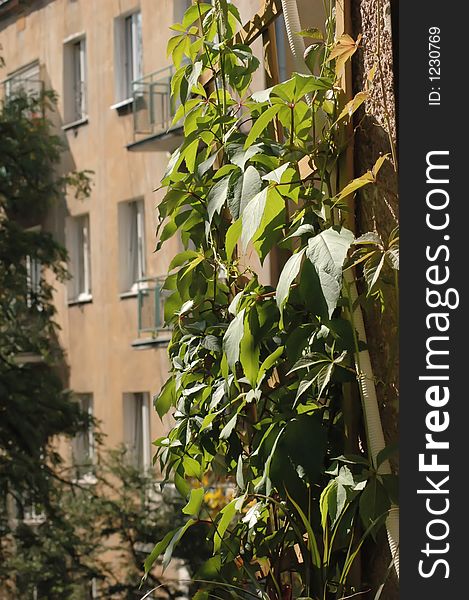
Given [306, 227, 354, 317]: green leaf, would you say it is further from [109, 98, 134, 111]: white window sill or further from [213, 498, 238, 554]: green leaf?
[109, 98, 134, 111]: white window sill

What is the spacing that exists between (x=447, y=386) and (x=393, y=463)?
1.43 feet

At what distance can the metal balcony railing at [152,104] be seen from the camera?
17062 millimetres

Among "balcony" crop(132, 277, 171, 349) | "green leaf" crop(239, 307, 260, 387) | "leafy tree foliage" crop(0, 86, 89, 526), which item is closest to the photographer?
"green leaf" crop(239, 307, 260, 387)

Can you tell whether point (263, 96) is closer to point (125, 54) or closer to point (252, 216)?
point (252, 216)

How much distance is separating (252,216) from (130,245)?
55.8 feet

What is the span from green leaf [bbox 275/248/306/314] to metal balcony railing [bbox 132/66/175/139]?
49.1ft

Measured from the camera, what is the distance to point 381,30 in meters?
2.30

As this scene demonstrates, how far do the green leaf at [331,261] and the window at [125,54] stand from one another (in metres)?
17.3

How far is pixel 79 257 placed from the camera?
2058 centimetres

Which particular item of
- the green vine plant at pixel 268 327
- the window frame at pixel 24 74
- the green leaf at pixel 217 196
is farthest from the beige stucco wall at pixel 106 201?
the green leaf at pixel 217 196

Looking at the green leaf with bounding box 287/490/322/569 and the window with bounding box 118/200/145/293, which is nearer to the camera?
the green leaf with bounding box 287/490/322/569

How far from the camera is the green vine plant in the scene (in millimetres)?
2146

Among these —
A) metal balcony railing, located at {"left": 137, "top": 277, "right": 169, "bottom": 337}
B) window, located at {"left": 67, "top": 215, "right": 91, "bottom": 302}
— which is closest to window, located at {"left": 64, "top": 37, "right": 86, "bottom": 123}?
window, located at {"left": 67, "top": 215, "right": 91, "bottom": 302}

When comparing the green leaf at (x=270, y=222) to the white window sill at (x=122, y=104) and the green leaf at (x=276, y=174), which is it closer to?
the green leaf at (x=276, y=174)
